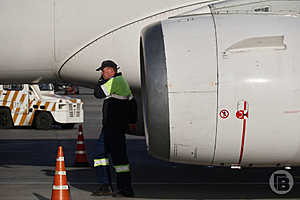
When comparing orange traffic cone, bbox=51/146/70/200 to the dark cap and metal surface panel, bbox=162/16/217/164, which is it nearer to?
metal surface panel, bbox=162/16/217/164

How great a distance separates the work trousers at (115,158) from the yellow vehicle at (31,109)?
45.0ft

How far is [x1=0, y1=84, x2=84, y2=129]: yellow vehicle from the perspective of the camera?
2339 centimetres

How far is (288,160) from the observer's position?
8727mm

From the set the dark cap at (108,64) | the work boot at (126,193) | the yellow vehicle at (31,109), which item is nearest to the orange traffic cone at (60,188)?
the work boot at (126,193)

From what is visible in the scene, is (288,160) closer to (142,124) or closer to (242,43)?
(242,43)

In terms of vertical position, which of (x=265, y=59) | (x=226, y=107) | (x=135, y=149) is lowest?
(x=135, y=149)

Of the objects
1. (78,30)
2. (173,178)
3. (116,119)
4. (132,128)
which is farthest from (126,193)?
(78,30)

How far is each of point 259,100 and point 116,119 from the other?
89.7 inches

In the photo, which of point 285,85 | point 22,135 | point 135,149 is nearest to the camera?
point 285,85

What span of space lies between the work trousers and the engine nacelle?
1078mm

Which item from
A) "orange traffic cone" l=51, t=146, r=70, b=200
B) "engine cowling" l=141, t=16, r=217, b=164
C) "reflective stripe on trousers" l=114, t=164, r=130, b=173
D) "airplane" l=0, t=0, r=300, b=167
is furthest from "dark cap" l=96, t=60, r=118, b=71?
"orange traffic cone" l=51, t=146, r=70, b=200

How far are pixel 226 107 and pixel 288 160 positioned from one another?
1065 millimetres

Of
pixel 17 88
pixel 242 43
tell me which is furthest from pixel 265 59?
pixel 17 88

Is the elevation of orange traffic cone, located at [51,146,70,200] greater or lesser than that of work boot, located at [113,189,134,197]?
greater
